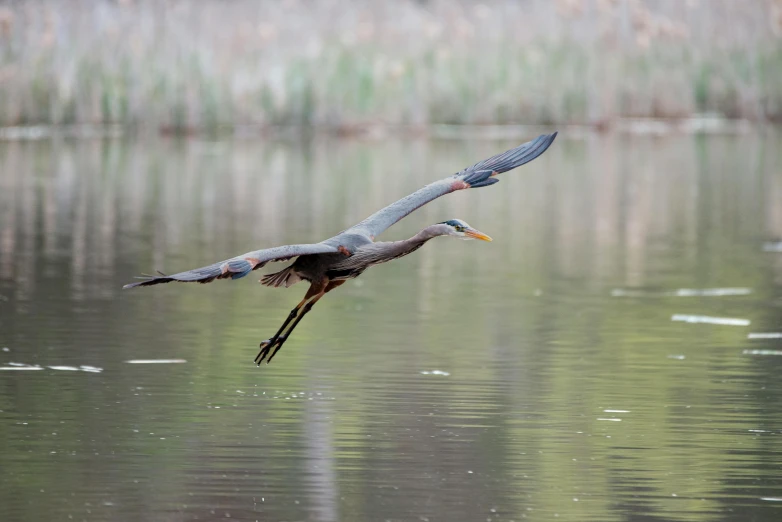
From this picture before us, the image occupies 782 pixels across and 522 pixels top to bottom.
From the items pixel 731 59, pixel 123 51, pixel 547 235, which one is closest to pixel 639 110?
pixel 731 59

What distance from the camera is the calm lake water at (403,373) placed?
9312 millimetres

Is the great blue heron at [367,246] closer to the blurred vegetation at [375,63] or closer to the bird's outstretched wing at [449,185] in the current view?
the bird's outstretched wing at [449,185]

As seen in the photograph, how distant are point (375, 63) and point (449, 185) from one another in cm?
3009

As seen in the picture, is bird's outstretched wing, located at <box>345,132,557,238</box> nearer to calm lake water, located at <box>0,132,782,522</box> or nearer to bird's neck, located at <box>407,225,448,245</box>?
bird's neck, located at <box>407,225,448,245</box>

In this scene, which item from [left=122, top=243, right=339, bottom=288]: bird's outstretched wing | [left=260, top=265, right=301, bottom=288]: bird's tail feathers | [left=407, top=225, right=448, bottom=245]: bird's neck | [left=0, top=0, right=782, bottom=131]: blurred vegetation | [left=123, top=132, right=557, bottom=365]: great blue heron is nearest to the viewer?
[left=122, top=243, right=339, bottom=288]: bird's outstretched wing

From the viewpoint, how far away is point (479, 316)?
16.8m

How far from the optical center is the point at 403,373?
514 inches

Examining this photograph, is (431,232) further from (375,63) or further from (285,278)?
(375,63)

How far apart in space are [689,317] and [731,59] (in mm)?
27711

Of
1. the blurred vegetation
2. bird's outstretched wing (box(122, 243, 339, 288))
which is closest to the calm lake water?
bird's outstretched wing (box(122, 243, 339, 288))

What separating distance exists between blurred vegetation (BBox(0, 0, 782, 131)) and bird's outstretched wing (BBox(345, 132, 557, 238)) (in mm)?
27917

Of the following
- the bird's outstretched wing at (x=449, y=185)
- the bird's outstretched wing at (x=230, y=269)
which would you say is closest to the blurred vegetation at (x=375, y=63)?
the bird's outstretched wing at (x=449, y=185)

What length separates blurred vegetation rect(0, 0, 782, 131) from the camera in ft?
131

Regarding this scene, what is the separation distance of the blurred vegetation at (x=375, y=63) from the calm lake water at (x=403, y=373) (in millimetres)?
11202
